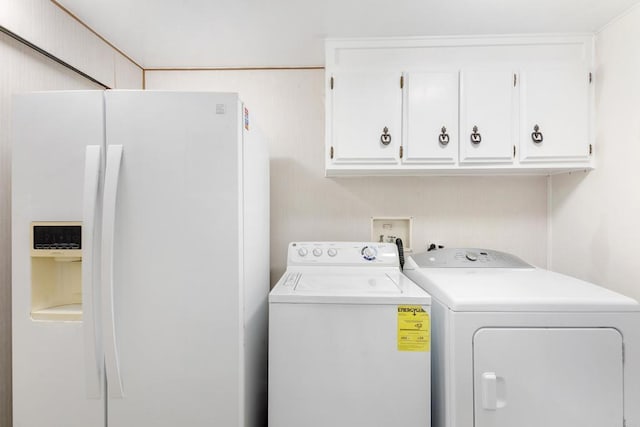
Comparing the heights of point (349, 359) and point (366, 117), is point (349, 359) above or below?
below

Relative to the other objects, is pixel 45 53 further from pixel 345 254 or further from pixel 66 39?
pixel 345 254

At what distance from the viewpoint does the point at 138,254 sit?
127 cm

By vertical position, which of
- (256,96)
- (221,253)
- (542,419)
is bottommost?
(542,419)

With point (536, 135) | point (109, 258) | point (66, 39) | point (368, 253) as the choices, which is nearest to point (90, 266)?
point (109, 258)

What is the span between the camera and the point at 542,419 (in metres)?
1.25

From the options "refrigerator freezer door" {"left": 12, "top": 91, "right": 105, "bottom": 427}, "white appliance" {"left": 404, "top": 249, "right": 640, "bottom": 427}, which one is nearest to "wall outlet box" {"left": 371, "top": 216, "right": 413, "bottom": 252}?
"white appliance" {"left": 404, "top": 249, "right": 640, "bottom": 427}

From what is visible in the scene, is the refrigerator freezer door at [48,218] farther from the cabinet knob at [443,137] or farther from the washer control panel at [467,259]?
the washer control panel at [467,259]

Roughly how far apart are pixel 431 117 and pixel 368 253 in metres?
0.86

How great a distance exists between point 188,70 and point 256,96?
0.51m

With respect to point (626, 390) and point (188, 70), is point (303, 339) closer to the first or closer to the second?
point (626, 390)

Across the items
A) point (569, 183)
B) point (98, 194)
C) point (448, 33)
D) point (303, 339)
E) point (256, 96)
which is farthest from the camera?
point (256, 96)

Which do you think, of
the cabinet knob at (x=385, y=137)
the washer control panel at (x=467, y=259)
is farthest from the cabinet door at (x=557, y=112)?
the cabinet knob at (x=385, y=137)

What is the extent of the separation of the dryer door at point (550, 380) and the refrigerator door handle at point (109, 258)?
55.6 inches

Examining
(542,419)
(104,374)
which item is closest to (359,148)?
(542,419)
